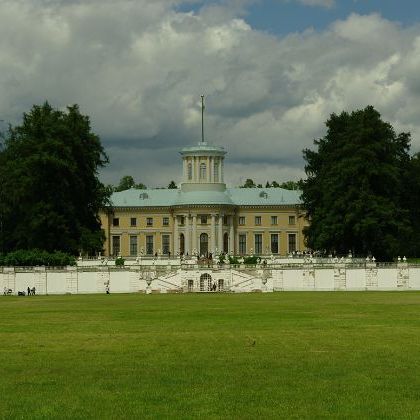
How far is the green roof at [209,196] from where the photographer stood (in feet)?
438

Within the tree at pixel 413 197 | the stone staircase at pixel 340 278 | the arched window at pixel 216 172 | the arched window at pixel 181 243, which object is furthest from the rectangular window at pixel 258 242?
the stone staircase at pixel 340 278

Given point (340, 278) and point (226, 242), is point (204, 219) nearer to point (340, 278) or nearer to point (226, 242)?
point (226, 242)

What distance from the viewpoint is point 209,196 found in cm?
13238

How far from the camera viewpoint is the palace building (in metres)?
132

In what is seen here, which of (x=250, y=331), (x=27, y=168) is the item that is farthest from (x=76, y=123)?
(x=250, y=331)

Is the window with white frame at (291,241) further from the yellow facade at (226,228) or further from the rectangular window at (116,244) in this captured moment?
the rectangular window at (116,244)

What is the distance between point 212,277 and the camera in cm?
8181

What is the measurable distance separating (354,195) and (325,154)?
9.21 meters

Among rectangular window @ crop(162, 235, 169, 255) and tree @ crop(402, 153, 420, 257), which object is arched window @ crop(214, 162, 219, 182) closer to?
rectangular window @ crop(162, 235, 169, 255)

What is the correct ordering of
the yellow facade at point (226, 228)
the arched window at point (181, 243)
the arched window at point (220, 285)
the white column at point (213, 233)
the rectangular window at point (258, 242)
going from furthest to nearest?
1. the rectangular window at point (258, 242)
2. the yellow facade at point (226, 228)
3. the arched window at point (181, 243)
4. the white column at point (213, 233)
5. the arched window at point (220, 285)

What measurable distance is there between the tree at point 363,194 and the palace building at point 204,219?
132 ft

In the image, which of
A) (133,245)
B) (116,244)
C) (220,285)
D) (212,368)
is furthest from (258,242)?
(212,368)

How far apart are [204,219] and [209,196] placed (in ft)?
9.46

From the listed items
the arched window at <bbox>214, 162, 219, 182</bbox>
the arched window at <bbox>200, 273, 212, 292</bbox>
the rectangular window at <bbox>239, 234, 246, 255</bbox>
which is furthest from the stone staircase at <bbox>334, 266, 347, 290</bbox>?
the arched window at <bbox>214, 162, 219, 182</bbox>
